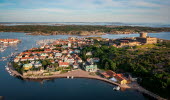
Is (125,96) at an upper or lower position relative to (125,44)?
lower

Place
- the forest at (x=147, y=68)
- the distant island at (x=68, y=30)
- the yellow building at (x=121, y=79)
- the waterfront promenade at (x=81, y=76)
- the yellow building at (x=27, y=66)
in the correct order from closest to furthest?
the forest at (x=147, y=68) → the waterfront promenade at (x=81, y=76) → the yellow building at (x=121, y=79) → the yellow building at (x=27, y=66) → the distant island at (x=68, y=30)

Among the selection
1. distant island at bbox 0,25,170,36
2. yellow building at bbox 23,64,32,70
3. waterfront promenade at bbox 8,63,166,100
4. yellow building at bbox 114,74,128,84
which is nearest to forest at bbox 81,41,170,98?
waterfront promenade at bbox 8,63,166,100

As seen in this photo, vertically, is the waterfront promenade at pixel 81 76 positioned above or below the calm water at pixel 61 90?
above

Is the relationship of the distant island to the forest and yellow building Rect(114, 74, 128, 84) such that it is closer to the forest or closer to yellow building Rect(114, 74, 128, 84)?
the forest

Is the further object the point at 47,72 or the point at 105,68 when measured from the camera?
the point at 105,68

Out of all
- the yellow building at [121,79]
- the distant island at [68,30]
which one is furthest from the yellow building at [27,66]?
the distant island at [68,30]

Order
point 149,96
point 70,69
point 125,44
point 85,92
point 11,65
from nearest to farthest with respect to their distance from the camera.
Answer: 1. point 149,96
2. point 85,92
3. point 70,69
4. point 11,65
5. point 125,44

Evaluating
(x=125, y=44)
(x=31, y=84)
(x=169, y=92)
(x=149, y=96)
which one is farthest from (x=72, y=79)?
(x=125, y=44)

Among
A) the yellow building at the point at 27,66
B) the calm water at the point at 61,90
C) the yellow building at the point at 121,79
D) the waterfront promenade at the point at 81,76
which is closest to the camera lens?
the calm water at the point at 61,90

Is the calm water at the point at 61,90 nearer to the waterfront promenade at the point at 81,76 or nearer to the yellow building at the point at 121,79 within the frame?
the waterfront promenade at the point at 81,76

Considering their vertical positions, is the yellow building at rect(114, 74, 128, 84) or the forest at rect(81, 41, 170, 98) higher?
→ the forest at rect(81, 41, 170, 98)

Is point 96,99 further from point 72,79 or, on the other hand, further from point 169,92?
point 169,92
